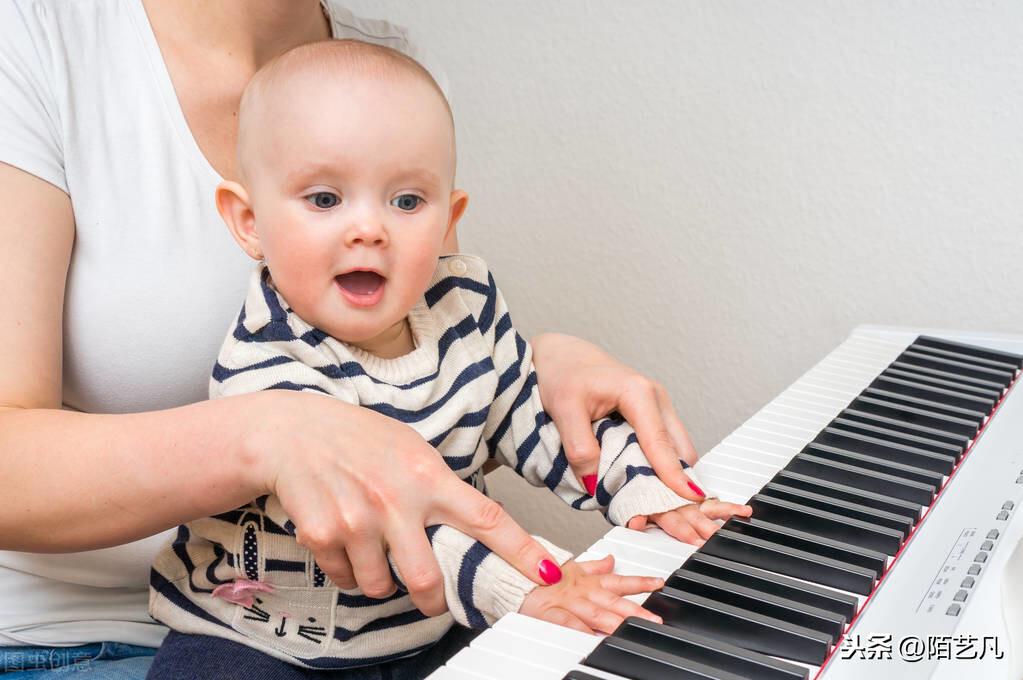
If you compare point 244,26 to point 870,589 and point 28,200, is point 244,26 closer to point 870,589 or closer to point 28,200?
point 28,200

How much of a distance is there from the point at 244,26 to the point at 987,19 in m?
1.15

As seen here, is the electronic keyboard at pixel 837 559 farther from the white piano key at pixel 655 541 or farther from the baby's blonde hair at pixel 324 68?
the baby's blonde hair at pixel 324 68

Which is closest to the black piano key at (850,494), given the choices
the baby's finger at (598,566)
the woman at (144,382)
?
the woman at (144,382)

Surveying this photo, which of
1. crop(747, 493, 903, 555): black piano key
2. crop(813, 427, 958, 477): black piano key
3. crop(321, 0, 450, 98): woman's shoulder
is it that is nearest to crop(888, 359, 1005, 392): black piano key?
crop(813, 427, 958, 477): black piano key

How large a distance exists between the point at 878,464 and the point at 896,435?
0.28 feet

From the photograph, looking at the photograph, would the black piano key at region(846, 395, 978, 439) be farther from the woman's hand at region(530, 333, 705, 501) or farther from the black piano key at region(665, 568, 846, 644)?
the black piano key at region(665, 568, 846, 644)

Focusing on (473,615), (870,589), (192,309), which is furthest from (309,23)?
(870,589)

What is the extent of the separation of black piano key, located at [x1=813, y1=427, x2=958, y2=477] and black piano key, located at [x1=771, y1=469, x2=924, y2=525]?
90 millimetres

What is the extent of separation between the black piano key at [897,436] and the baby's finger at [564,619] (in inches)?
17.4

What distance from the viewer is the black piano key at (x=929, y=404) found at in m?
1.08

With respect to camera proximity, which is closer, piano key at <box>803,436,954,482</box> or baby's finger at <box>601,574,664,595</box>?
baby's finger at <box>601,574,664,595</box>

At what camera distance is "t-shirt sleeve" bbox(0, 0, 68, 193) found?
97 centimetres

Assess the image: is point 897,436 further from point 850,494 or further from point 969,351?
point 969,351

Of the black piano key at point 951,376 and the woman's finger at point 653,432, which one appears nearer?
the woman's finger at point 653,432
